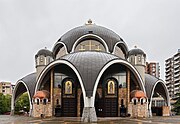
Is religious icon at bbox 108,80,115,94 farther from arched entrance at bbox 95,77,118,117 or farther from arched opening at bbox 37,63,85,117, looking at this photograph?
arched opening at bbox 37,63,85,117

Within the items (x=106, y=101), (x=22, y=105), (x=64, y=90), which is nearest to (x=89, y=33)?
(x=64, y=90)

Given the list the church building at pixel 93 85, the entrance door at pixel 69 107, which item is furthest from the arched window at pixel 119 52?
the entrance door at pixel 69 107

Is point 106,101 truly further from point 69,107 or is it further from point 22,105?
point 22,105

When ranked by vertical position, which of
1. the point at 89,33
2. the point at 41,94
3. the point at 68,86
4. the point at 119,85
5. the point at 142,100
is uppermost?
the point at 89,33

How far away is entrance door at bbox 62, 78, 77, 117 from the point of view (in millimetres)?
35750

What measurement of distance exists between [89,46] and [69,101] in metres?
9.30

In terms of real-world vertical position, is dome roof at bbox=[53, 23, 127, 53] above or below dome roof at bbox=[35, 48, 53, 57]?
above

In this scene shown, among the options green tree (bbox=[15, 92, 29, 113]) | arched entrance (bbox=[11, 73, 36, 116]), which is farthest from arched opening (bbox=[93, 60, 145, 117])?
green tree (bbox=[15, 92, 29, 113])

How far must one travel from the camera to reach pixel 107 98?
35.6 m

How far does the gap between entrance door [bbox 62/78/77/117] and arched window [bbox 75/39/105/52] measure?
7.32 m

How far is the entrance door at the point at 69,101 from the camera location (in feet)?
117

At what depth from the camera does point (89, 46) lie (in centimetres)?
4222

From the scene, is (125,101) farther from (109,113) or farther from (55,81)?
(55,81)

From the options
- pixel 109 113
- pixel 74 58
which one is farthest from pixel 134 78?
pixel 74 58
